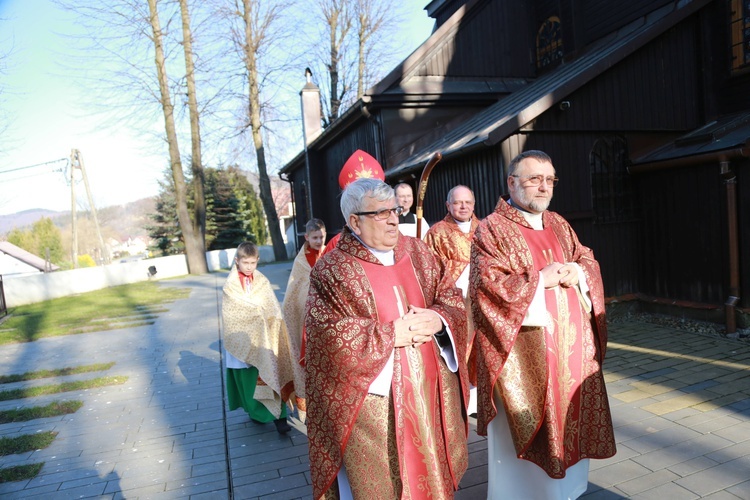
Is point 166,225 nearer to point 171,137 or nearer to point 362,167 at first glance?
point 171,137

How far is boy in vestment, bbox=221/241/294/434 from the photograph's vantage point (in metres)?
4.84

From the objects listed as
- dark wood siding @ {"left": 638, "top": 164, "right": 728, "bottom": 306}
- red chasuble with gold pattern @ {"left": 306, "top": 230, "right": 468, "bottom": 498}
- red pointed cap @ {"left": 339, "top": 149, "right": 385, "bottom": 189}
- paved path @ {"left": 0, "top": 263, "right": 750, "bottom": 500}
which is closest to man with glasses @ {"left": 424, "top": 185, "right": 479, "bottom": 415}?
red pointed cap @ {"left": 339, "top": 149, "right": 385, "bottom": 189}

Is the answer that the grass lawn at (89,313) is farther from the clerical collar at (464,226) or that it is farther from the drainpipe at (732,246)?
the drainpipe at (732,246)

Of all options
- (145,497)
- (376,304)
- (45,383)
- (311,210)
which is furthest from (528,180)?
(311,210)

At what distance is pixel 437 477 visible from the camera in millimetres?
2467

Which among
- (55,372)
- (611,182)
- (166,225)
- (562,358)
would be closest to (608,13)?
(611,182)

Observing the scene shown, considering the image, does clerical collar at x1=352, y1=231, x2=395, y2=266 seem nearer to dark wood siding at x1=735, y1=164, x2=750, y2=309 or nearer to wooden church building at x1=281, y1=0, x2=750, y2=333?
wooden church building at x1=281, y1=0, x2=750, y2=333

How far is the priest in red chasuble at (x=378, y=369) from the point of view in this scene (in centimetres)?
239

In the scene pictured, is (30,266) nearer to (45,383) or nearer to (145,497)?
(45,383)

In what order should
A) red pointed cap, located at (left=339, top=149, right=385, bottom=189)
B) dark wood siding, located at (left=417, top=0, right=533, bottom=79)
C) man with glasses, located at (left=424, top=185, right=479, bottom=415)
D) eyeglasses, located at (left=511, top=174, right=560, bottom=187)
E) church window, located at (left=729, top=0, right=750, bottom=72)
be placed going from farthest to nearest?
dark wood siding, located at (left=417, top=0, right=533, bottom=79) < church window, located at (left=729, top=0, right=750, bottom=72) < man with glasses, located at (left=424, top=185, right=479, bottom=415) < red pointed cap, located at (left=339, top=149, right=385, bottom=189) < eyeglasses, located at (left=511, top=174, right=560, bottom=187)

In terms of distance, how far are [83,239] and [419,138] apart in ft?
204

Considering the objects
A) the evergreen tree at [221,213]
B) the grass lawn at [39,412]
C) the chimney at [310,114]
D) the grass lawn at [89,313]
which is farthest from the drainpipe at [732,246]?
the evergreen tree at [221,213]

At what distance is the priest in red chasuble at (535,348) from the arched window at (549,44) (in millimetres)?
8843

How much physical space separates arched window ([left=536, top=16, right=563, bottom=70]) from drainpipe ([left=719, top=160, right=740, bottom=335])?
5053 millimetres
